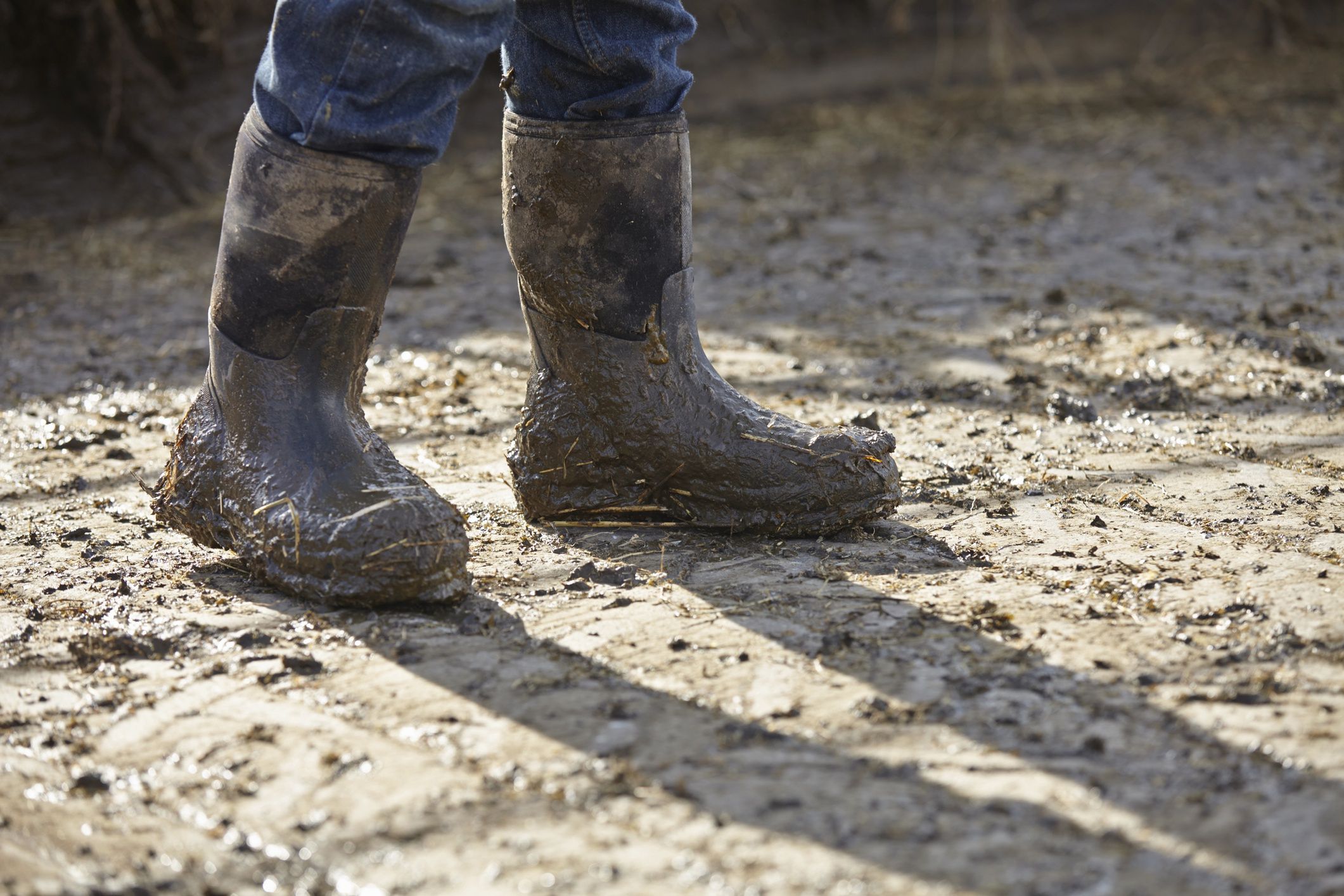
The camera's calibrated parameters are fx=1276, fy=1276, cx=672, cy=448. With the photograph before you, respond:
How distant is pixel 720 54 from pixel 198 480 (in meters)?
4.57

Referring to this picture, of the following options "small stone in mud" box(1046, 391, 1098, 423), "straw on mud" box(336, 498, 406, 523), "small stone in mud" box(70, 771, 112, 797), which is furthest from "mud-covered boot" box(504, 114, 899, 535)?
"small stone in mud" box(70, 771, 112, 797)

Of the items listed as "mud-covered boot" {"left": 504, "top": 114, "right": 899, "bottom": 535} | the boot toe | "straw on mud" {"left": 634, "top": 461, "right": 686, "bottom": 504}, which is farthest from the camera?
"straw on mud" {"left": 634, "top": 461, "right": 686, "bottom": 504}

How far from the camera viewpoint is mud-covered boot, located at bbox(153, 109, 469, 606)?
5.10ft

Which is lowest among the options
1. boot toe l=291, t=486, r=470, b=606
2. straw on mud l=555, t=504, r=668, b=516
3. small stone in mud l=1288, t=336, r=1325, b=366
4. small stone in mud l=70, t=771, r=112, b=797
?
small stone in mud l=70, t=771, r=112, b=797

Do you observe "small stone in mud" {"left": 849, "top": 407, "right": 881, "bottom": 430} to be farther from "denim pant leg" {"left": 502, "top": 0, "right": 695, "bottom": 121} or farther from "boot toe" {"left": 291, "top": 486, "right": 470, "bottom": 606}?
"boot toe" {"left": 291, "top": 486, "right": 470, "bottom": 606}

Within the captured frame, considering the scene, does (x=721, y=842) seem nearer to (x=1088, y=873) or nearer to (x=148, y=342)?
(x=1088, y=873)

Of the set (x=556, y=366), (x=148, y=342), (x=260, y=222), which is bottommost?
(x=148, y=342)

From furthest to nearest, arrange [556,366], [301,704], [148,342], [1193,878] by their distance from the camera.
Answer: [148,342] → [556,366] → [301,704] → [1193,878]

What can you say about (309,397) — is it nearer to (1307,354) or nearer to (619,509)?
→ (619,509)

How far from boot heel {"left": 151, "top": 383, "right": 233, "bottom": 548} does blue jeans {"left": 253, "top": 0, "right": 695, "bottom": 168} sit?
0.44 metres

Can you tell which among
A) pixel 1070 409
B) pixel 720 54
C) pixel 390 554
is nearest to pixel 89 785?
pixel 390 554

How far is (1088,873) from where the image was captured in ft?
3.51

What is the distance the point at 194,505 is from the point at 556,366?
55 cm

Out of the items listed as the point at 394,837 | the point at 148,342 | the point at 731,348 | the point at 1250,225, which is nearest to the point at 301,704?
the point at 394,837
